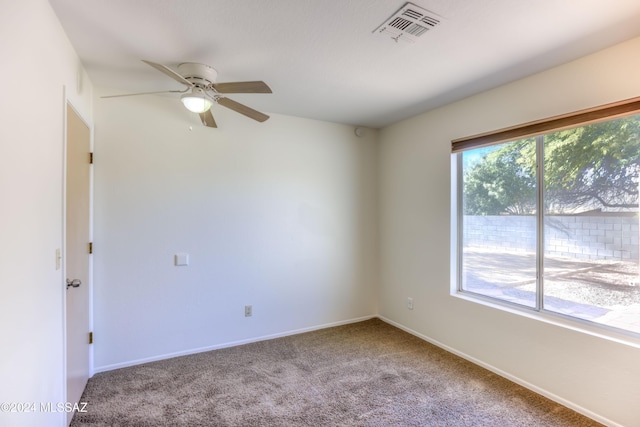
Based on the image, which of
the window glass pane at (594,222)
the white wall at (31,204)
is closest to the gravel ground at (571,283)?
the window glass pane at (594,222)

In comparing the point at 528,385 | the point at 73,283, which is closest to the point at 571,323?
the point at 528,385

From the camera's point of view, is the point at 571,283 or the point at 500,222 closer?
the point at 571,283

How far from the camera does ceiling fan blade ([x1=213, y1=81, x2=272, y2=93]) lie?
1.97 meters

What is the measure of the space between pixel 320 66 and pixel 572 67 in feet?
6.09

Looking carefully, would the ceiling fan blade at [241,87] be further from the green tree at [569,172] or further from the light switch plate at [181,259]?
the green tree at [569,172]

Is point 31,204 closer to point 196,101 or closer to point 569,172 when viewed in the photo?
point 196,101

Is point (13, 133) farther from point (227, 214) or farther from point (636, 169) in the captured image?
point (636, 169)

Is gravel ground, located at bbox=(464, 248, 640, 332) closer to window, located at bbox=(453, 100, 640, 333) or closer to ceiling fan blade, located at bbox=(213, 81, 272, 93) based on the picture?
window, located at bbox=(453, 100, 640, 333)

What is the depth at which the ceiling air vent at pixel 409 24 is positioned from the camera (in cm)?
169

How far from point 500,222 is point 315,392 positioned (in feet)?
7.29

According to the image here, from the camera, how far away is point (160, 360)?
9.44ft

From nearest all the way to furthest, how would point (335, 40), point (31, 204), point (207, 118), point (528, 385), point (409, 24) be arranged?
point (31, 204) → point (409, 24) → point (335, 40) → point (528, 385) → point (207, 118)

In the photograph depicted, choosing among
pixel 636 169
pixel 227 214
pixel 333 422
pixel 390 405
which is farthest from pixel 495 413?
pixel 227 214

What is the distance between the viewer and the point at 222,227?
318cm
